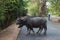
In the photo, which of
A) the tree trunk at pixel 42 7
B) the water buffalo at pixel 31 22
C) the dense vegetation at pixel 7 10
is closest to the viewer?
the water buffalo at pixel 31 22

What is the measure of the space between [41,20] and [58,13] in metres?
13.0

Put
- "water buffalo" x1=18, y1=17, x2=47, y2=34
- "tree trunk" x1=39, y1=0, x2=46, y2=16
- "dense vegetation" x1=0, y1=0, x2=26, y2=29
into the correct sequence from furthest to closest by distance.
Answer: "tree trunk" x1=39, y1=0, x2=46, y2=16
"dense vegetation" x1=0, y1=0, x2=26, y2=29
"water buffalo" x1=18, y1=17, x2=47, y2=34

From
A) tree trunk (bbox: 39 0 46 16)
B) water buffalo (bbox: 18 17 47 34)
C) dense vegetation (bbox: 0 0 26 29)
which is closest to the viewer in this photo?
water buffalo (bbox: 18 17 47 34)

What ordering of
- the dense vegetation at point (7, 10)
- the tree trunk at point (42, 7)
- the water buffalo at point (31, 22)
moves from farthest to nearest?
1. the tree trunk at point (42, 7)
2. the dense vegetation at point (7, 10)
3. the water buffalo at point (31, 22)

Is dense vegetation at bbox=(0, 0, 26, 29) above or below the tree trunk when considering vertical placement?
above

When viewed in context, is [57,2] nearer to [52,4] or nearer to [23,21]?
[52,4]

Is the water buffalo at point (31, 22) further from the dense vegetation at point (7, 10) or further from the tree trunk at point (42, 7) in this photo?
the tree trunk at point (42, 7)

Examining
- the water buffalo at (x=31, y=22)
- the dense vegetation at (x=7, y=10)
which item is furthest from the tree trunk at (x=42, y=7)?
the water buffalo at (x=31, y=22)

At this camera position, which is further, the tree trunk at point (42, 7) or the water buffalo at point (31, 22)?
the tree trunk at point (42, 7)

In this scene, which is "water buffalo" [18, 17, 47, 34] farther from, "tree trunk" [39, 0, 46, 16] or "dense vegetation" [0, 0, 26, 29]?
"tree trunk" [39, 0, 46, 16]

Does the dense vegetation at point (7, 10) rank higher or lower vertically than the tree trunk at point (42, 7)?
higher

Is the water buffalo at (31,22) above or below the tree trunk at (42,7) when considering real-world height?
above

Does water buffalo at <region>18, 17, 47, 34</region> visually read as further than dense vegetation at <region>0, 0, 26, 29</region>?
No

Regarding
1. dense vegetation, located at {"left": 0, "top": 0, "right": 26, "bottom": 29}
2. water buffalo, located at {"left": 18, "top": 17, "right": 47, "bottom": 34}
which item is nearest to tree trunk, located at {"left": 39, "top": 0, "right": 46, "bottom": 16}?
dense vegetation, located at {"left": 0, "top": 0, "right": 26, "bottom": 29}
